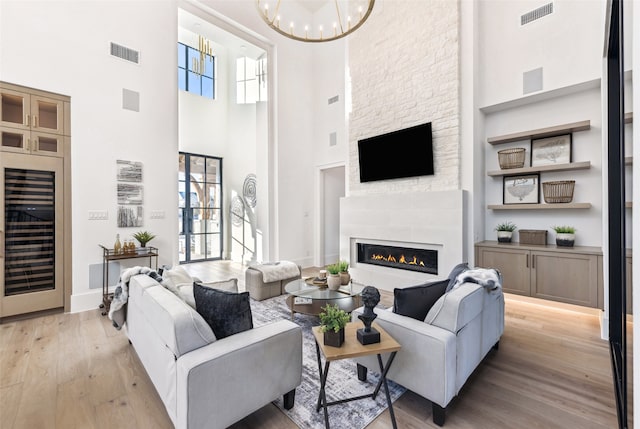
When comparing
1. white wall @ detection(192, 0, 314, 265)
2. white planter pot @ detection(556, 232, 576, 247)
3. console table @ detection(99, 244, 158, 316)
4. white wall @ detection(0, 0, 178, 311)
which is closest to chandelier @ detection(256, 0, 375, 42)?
white wall @ detection(192, 0, 314, 265)

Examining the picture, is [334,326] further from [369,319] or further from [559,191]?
[559,191]

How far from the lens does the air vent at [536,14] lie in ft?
12.7

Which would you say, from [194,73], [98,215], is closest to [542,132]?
[98,215]

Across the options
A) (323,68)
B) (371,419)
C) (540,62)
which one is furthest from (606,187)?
(323,68)

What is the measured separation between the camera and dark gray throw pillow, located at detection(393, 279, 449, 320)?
1994 millimetres

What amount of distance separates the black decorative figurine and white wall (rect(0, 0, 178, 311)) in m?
3.94

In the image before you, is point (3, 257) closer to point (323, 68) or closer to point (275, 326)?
point (275, 326)

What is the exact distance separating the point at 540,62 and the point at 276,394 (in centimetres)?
498

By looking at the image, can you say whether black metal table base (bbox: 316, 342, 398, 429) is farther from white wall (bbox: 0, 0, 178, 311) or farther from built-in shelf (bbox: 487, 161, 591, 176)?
white wall (bbox: 0, 0, 178, 311)

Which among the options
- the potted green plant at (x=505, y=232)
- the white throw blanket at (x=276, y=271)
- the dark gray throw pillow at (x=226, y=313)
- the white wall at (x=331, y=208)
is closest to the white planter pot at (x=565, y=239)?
the potted green plant at (x=505, y=232)

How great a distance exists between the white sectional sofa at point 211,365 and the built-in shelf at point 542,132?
408 centimetres

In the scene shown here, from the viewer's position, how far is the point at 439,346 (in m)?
1.71

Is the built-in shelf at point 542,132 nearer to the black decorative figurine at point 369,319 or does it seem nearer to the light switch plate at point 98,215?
the black decorative figurine at point 369,319

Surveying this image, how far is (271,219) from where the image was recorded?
6332 millimetres
